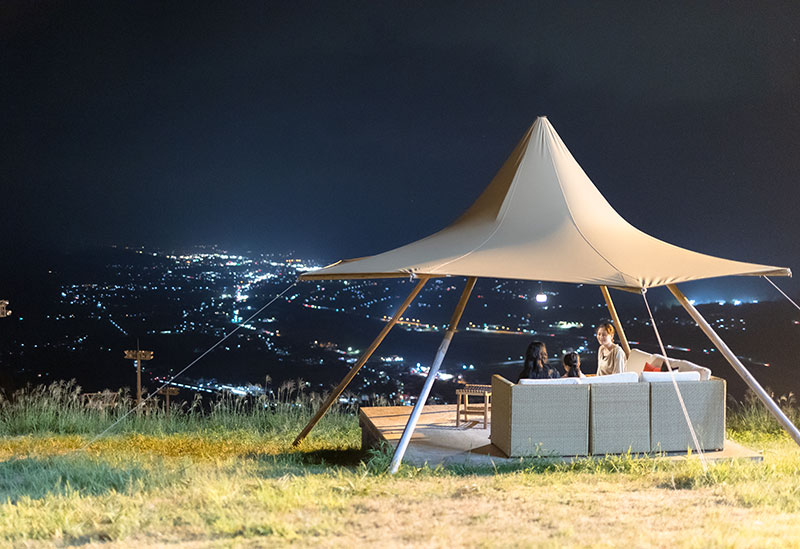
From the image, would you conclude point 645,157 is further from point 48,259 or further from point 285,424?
point 48,259

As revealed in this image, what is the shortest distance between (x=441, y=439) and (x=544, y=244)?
6.60 feet

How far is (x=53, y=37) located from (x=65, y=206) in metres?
22.2

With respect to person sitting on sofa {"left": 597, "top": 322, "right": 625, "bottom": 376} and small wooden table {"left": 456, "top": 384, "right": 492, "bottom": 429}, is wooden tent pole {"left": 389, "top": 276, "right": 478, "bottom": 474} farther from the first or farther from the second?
person sitting on sofa {"left": 597, "top": 322, "right": 625, "bottom": 376}

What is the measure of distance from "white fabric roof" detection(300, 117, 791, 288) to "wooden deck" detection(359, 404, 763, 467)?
1.52 m

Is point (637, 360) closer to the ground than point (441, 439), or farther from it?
farther from it

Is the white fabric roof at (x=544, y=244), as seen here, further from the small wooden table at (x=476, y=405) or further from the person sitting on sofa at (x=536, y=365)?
the small wooden table at (x=476, y=405)

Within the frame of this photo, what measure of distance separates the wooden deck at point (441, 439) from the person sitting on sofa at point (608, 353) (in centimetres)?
115

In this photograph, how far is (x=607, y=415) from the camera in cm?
554

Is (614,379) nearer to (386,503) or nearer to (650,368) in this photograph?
(650,368)

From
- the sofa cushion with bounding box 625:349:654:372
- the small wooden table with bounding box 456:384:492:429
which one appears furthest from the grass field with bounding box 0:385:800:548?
the sofa cushion with bounding box 625:349:654:372

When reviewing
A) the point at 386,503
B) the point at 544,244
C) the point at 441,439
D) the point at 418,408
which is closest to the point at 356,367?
the point at 441,439

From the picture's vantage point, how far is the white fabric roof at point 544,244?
17.5 ft

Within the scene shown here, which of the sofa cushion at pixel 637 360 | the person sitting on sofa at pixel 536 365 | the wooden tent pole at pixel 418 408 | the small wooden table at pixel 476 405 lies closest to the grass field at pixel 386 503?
the wooden tent pole at pixel 418 408

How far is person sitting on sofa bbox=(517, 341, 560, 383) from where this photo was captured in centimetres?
582
